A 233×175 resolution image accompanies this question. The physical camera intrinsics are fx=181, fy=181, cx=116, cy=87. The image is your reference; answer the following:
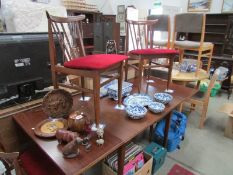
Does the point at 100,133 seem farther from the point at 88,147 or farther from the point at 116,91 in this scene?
the point at 116,91

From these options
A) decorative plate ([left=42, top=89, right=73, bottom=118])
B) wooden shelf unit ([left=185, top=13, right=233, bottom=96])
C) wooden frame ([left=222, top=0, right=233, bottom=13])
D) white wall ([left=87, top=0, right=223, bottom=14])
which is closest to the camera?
decorative plate ([left=42, top=89, right=73, bottom=118])

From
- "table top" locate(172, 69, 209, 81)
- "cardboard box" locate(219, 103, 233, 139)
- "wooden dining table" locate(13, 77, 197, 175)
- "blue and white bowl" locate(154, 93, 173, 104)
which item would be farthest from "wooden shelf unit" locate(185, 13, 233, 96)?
"blue and white bowl" locate(154, 93, 173, 104)

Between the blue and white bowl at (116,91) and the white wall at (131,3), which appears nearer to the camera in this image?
the blue and white bowl at (116,91)

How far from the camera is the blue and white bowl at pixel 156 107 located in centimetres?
147

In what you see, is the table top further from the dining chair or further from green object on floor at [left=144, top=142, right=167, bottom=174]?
the dining chair

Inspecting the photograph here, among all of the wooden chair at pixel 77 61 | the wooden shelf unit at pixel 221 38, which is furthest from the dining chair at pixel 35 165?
the wooden shelf unit at pixel 221 38

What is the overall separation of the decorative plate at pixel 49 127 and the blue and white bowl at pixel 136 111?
48 cm

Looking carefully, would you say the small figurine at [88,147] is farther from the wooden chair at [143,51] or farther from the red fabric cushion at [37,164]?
the wooden chair at [143,51]

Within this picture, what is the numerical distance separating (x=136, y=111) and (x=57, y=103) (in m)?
0.59

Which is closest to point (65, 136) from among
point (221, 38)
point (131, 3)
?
point (221, 38)

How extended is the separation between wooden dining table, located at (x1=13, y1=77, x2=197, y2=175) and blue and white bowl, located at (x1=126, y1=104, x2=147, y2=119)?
0.03 meters

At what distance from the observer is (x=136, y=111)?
4.60ft

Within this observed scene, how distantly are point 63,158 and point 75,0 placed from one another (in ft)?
12.3

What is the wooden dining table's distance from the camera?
935 millimetres
